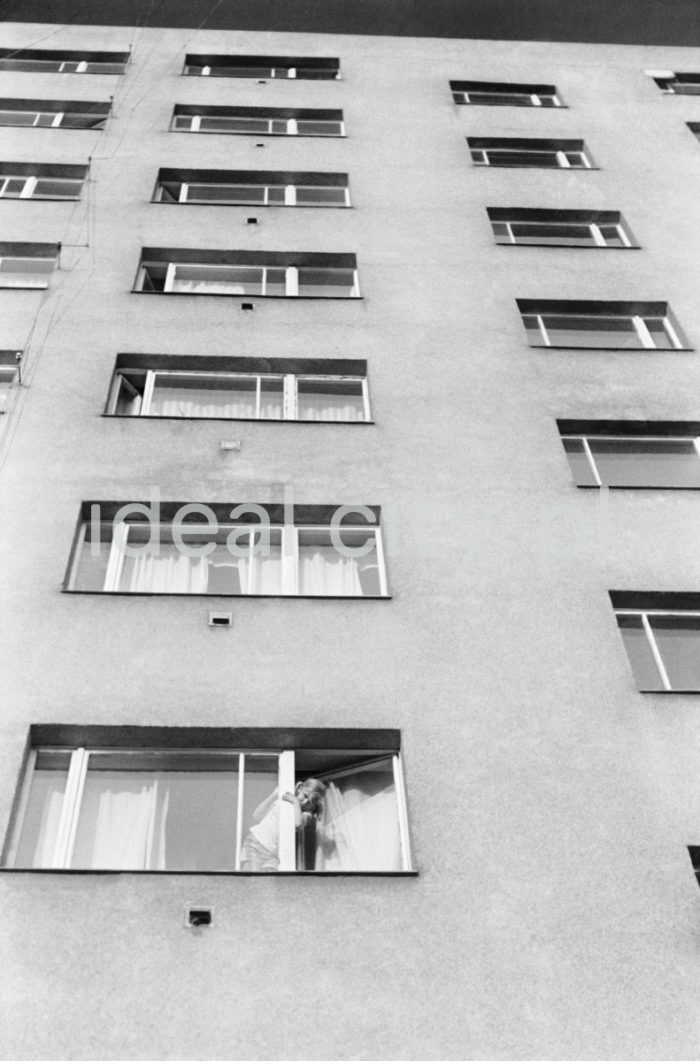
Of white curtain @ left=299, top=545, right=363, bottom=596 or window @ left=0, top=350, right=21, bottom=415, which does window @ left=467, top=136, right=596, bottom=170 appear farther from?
white curtain @ left=299, top=545, right=363, bottom=596

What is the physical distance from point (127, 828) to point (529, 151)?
1632cm

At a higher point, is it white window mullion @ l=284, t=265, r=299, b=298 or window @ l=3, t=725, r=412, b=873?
white window mullion @ l=284, t=265, r=299, b=298

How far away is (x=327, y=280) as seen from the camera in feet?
53.4

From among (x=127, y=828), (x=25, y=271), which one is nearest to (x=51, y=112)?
(x=25, y=271)

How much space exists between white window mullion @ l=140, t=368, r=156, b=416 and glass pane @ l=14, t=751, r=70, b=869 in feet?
18.0

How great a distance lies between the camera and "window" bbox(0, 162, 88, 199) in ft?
60.1

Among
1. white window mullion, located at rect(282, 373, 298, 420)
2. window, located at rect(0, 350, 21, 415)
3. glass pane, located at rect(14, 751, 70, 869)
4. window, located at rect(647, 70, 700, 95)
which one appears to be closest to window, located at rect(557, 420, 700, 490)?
white window mullion, located at rect(282, 373, 298, 420)

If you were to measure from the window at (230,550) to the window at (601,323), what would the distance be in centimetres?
525

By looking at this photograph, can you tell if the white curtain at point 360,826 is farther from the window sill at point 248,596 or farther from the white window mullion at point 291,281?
the white window mullion at point 291,281

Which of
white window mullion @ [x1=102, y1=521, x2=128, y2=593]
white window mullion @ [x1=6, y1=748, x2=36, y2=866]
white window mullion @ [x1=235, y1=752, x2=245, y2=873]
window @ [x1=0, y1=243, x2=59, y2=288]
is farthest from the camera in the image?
window @ [x1=0, y1=243, x2=59, y2=288]

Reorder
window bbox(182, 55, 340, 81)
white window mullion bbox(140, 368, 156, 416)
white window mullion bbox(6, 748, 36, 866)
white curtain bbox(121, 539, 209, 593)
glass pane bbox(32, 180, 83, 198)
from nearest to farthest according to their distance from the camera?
white window mullion bbox(6, 748, 36, 866)
white curtain bbox(121, 539, 209, 593)
white window mullion bbox(140, 368, 156, 416)
glass pane bbox(32, 180, 83, 198)
window bbox(182, 55, 340, 81)

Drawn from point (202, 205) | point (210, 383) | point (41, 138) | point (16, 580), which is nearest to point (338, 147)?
point (202, 205)

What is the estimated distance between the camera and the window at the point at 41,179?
721 inches

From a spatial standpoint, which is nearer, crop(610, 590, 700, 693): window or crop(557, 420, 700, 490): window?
crop(610, 590, 700, 693): window
